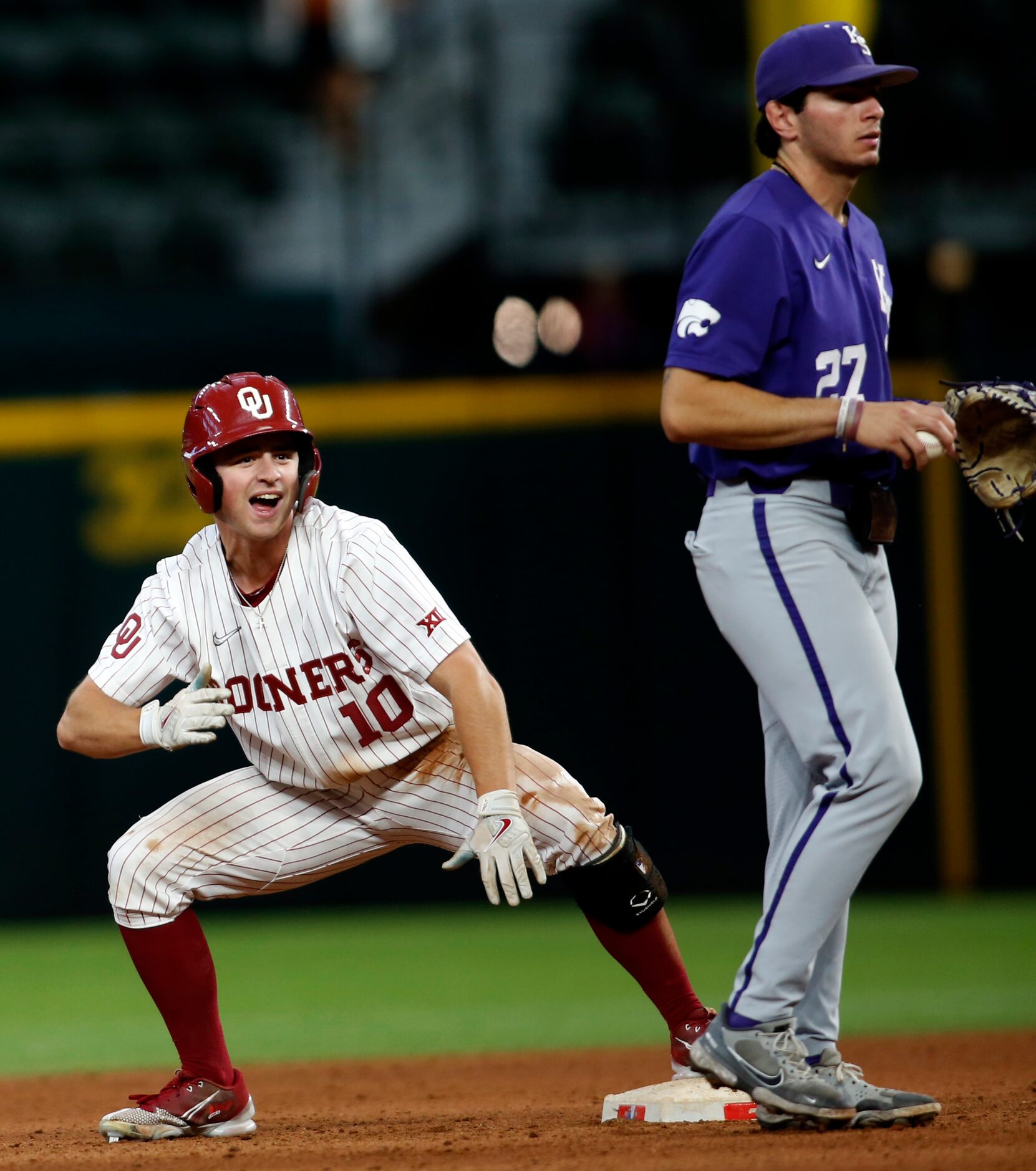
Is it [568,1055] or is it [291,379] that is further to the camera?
[291,379]

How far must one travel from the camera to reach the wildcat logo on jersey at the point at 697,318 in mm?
3146

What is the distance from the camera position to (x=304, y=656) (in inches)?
143

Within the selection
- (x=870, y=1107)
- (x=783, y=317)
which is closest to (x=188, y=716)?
(x=783, y=317)

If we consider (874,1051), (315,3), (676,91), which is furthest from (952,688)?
(315,3)

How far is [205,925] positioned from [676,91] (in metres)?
5.67

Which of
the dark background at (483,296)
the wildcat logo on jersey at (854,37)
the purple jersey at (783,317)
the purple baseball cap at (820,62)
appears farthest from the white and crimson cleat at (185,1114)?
the dark background at (483,296)

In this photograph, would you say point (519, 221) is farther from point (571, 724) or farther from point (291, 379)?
point (571, 724)

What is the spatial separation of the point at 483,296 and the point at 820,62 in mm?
5957

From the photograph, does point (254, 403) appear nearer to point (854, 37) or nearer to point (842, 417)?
point (842, 417)

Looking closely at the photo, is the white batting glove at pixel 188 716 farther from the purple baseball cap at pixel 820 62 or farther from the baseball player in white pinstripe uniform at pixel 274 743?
the purple baseball cap at pixel 820 62

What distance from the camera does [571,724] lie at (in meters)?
8.01

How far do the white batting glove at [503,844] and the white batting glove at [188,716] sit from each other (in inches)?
22.0

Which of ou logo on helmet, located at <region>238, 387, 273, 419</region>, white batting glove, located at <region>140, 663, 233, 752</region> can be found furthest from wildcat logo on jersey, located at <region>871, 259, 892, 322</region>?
white batting glove, located at <region>140, 663, 233, 752</region>

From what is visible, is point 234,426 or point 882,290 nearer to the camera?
point 882,290
